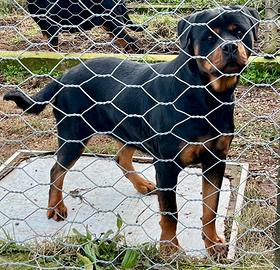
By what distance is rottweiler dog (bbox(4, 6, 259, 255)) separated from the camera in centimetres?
189

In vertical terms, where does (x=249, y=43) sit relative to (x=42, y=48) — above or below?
above

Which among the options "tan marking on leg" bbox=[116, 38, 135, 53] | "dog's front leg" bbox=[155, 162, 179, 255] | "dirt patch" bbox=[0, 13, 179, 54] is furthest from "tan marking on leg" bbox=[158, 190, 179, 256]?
"tan marking on leg" bbox=[116, 38, 135, 53]

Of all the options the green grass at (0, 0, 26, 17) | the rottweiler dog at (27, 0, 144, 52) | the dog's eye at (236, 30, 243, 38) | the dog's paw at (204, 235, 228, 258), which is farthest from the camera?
the green grass at (0, 0, 26, 17)

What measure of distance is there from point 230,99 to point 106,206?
76 centimetres

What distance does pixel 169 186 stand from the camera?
2.10 metres

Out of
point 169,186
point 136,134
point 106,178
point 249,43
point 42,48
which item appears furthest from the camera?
point 42,48

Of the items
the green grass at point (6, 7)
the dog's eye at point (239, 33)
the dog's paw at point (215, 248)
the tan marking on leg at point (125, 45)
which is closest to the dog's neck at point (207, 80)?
the dog's eye at point (239, 33)

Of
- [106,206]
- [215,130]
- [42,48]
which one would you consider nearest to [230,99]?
[215,130]

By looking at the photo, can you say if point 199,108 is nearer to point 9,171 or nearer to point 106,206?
point 106,206

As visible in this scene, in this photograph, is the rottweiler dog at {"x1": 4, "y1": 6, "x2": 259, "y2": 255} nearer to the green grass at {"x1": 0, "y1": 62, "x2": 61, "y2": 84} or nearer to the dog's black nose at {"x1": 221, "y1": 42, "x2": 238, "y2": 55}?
the dog's black nose at {"x1": 221, "y1": 42, "x2": 238, "y2": 55}

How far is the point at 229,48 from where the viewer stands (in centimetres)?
179

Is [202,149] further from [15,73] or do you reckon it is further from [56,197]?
[15,73]

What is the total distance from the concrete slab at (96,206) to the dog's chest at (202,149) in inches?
7.4

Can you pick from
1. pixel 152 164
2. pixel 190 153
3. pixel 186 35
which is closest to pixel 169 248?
pixel 190 153
